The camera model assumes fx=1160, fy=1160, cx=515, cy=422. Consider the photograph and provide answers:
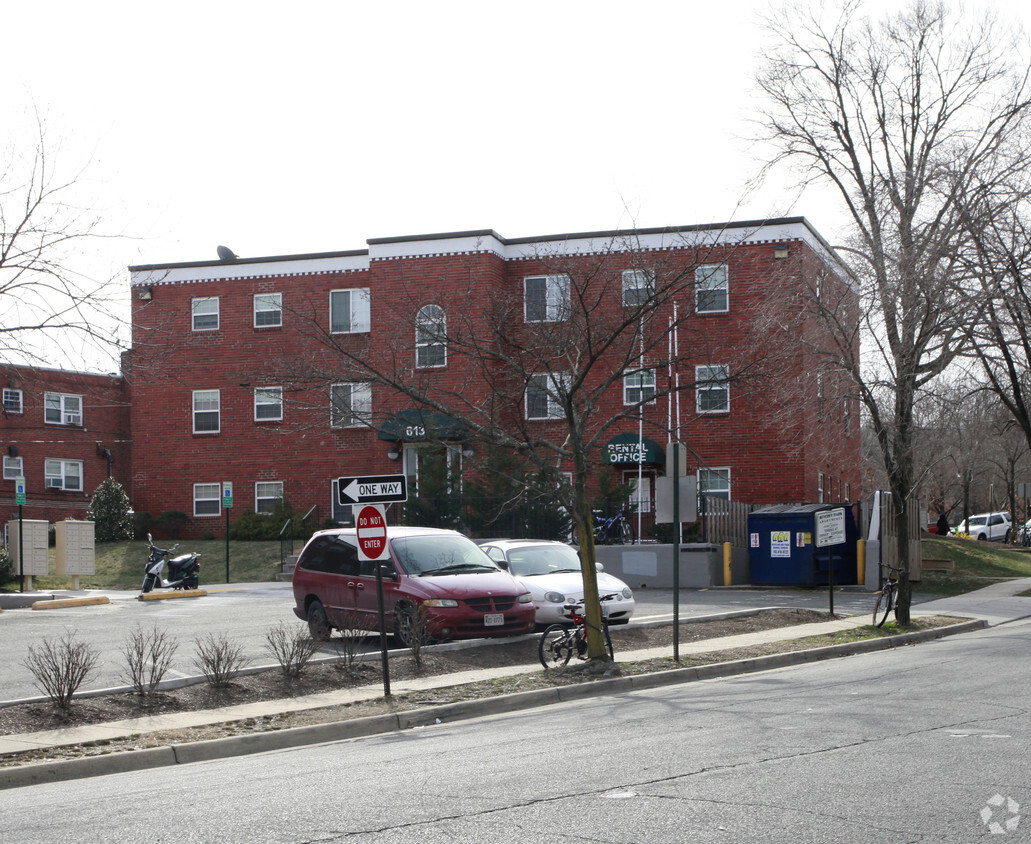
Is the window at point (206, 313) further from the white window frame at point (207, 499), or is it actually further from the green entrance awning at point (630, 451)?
the green entrance awning at point (630, 451)

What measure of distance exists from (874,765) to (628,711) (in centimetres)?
389

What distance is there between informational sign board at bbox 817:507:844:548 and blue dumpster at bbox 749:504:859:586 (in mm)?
7095

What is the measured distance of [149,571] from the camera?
27438 millimetres

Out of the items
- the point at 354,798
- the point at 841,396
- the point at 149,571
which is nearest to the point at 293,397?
the point at 149,571

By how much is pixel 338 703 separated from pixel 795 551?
17.5 meters

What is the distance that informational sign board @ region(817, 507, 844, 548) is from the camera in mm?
20156

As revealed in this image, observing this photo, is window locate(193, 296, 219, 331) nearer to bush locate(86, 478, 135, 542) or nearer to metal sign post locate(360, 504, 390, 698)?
bush locate(86, 478, 135, 542)

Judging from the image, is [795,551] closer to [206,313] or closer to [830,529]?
[830,529]

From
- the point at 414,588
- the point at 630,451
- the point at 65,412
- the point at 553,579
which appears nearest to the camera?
the point at 414,588

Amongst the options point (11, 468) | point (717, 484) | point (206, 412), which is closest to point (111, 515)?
point (206, 412)

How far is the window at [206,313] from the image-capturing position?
39188 mm

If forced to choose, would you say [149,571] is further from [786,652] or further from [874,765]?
[874,765]

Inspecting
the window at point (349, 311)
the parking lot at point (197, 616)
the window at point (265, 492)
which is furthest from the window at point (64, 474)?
the parking lot at point (197, 616)

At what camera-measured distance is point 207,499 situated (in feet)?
130
